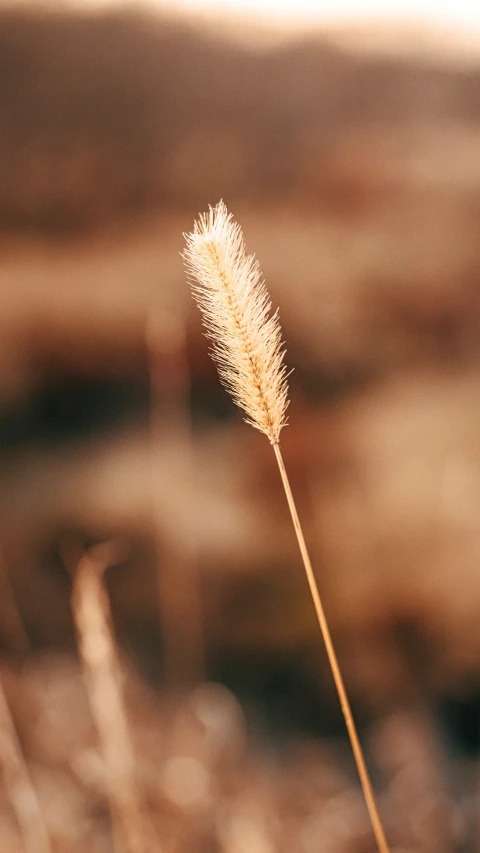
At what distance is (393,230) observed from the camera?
930mm

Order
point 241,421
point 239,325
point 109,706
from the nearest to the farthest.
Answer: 1. point 239,325
2. point 109,706
3. point 241,421

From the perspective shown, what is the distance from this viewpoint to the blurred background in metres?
0.88

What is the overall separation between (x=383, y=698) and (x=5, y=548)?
703mm

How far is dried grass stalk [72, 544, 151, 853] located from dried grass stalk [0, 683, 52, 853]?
0.35 feet

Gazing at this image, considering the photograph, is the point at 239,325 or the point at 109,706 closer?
the point at 239,325

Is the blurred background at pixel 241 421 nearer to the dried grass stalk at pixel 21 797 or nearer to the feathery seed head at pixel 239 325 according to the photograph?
the dried grass stalk at pixel 21 797

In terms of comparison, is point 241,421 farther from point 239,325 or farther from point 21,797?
point 21,797

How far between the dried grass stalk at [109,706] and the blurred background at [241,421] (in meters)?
0.03

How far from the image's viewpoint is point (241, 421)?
0.95m

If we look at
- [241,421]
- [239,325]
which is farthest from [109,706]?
[239,325]

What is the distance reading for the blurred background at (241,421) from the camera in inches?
34.5

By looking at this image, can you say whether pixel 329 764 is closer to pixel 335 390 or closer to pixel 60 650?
pixel 60 650

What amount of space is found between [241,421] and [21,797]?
678mm

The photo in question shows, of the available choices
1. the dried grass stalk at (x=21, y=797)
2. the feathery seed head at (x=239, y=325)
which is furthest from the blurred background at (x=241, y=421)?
the feathery seed head at (x=239, y=325)
